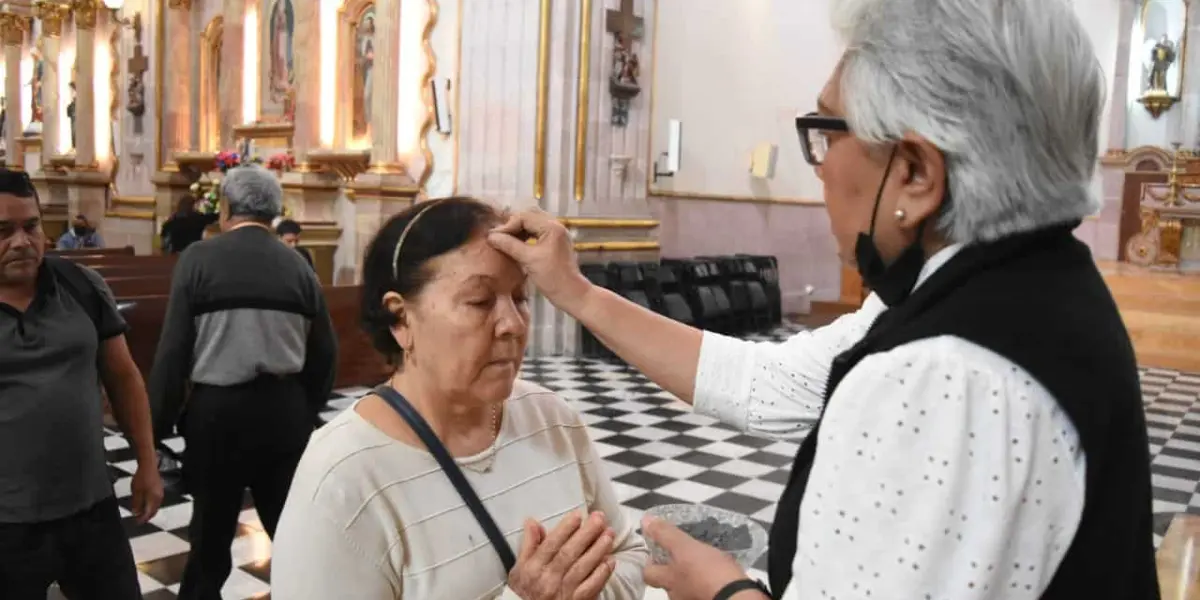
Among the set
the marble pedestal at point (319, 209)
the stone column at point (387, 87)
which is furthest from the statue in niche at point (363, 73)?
the marble pedestal at point (319, 209)

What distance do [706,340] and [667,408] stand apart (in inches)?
231

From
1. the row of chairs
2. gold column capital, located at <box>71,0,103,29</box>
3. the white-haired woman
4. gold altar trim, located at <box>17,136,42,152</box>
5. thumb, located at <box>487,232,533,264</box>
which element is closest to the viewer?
Answer: the white-haired woman

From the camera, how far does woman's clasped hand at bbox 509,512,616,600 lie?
5.11ft

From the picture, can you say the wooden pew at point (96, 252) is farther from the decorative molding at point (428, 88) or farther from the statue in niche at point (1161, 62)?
the statue in niche at point (1161, 62)

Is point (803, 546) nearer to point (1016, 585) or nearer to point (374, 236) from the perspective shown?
point (1016, 585)

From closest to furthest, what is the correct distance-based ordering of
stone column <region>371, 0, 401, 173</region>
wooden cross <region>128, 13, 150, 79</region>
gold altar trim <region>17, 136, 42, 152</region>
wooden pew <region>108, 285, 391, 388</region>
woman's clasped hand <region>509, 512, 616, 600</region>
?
woman's clasped hand <region>509, 512, 616, 600</region>, wooden pew <region>108, 285, 391, 388</region>, stone column <region>371, 0, 401, 173</region>, wooden cross <region>128, 13, 150, 79</region>, gold altar trim <region>17, 136, 42, 152</region>

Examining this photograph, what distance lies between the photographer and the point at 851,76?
1228 millimetres

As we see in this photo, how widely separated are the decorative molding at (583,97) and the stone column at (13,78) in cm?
1608

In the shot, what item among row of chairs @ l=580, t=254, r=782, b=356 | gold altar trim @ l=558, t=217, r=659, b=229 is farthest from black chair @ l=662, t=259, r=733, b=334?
gold altar trim @ l=558, t=217, r=659, b=229

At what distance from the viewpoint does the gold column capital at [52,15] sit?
57.0 ft

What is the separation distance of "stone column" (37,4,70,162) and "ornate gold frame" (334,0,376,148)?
8.99m

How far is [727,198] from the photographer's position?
12.8 metres

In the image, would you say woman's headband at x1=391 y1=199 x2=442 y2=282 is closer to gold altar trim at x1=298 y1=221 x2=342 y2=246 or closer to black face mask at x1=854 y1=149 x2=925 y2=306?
black face mask at x1=854 y1=149 x2=925 y2=306

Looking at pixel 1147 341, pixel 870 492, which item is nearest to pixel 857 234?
pixel 870 492
